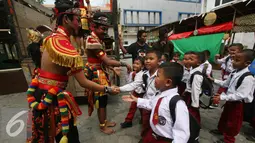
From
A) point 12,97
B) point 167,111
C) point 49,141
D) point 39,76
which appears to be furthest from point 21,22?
point 167,111

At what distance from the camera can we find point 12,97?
445 centimetres

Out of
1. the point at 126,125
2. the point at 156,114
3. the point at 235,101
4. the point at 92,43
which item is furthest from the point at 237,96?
the point at 92,43

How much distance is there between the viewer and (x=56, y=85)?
1.28 metres

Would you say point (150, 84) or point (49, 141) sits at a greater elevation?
point (150, 84)

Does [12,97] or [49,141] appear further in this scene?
[12,97]

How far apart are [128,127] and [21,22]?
18.3 ft

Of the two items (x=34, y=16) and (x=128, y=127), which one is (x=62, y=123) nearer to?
(x=128, y=127)

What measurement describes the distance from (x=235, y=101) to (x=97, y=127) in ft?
8.60

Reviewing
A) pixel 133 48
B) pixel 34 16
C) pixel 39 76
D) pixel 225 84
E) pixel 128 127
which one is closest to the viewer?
pixel 39 76

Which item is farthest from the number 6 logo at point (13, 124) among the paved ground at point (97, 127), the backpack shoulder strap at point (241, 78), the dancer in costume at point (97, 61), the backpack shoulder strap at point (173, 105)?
the backpack shoulder strap at point (241, 78)

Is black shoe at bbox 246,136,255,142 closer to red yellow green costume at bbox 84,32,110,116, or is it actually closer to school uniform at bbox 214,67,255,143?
school uniform at bbox 214,67,255,143

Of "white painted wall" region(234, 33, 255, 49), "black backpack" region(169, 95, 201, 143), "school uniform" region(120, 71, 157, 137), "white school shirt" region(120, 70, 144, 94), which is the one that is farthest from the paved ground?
"white painted wall" region(234, 33, 255, 49)

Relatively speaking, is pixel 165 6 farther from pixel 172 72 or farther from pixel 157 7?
pixel 172 72

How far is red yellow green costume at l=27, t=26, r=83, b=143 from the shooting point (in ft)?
3.95
